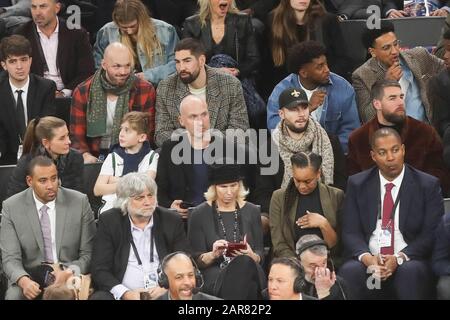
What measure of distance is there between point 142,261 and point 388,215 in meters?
1.54

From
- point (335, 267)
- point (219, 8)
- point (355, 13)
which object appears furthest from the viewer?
point (355, 13)

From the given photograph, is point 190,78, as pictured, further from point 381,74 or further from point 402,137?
point 402,137

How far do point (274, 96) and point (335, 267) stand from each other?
1622 mm

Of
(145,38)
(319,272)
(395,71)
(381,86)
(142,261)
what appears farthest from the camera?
(145,38)

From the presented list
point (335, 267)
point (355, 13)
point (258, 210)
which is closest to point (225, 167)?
point (258, 210)

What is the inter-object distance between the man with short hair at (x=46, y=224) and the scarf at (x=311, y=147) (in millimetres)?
1364

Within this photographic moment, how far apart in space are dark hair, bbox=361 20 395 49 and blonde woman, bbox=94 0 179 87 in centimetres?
139

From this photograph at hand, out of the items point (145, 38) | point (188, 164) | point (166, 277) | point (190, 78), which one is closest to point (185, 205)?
point (188, 164)

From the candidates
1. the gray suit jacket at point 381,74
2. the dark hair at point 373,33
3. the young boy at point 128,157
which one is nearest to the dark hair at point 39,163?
the young boy at point 128,157

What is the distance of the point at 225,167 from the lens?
30.1 feet

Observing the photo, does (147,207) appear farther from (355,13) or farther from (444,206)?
(355,13)

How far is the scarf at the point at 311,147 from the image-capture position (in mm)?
9578

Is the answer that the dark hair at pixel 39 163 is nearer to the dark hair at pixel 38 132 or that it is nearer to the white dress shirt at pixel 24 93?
the dark hair at pixel 38 132

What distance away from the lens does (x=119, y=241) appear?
894cm
